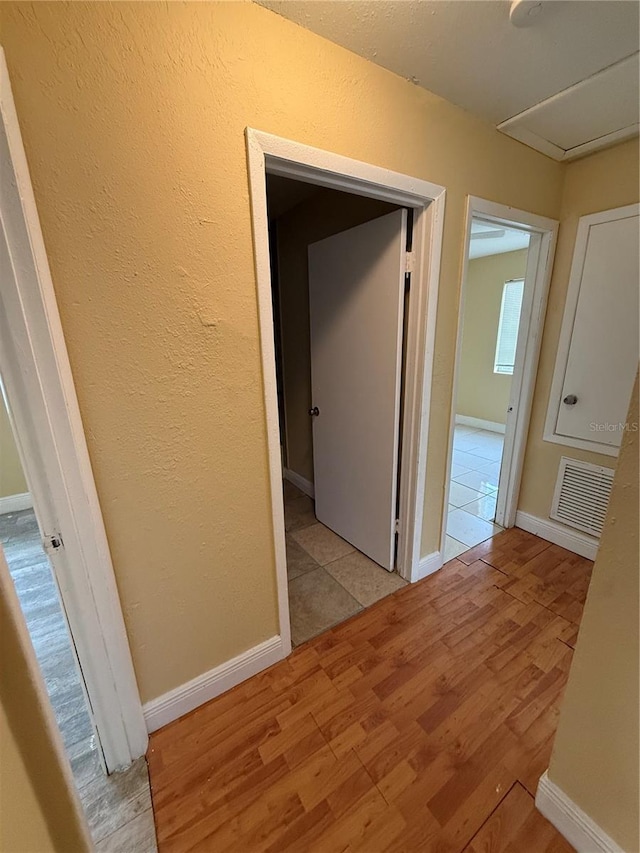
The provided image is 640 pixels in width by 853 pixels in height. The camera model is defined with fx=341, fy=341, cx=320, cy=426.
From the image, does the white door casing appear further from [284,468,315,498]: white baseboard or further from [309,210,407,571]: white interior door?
[284,468,315,498]: white baseboard

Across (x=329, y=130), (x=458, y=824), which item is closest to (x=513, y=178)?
(x=329, y=130)

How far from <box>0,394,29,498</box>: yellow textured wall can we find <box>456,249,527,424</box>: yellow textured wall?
4.77m

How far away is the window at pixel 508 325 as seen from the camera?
14.8ft

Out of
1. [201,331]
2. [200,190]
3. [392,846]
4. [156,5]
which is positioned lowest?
[392,846]

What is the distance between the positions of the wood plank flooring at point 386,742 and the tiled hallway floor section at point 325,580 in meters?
0.08

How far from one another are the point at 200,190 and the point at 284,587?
1.48 m

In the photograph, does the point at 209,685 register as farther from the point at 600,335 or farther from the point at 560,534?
the point at 600,335

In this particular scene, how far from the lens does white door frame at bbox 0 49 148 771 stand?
30.6 inches

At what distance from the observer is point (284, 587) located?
1474mm

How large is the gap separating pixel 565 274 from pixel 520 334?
391 mm

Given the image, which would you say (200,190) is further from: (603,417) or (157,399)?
(603,417)

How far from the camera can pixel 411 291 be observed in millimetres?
1621

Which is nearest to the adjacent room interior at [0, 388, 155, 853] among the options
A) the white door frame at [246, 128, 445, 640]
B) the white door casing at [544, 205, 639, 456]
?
the white door frame at [246, 128, 445, 640]

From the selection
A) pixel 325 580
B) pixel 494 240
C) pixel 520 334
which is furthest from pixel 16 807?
pixel 494 240
